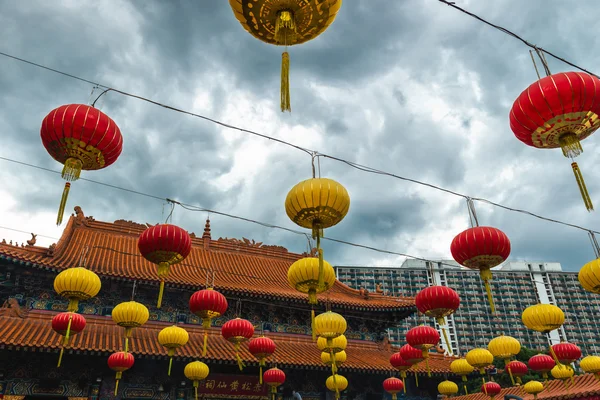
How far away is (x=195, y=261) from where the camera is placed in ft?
47.9

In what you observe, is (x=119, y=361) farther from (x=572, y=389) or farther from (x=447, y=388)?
(x=572, y=389)

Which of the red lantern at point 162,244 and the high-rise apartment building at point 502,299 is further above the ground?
the high-rise apartment building at point 502,299

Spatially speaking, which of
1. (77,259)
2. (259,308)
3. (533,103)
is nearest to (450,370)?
(259,308)

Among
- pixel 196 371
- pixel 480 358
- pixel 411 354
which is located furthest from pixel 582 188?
pixel 196 371

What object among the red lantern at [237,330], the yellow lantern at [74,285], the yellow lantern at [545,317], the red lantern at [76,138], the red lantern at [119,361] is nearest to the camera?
the red lantern at [76,138]

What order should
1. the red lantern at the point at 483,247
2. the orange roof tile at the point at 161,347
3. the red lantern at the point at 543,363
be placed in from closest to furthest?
the red lantern at the point at 483,247, the orange roof tile at the point at 161,347, the red lantern at the point at 543,363

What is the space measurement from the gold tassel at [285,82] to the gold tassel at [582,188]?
10.5 feet

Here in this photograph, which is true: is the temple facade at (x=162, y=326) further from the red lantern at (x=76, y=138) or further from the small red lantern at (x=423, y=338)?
the red lantern at (x=76, y=138)

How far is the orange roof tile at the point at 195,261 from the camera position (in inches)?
448

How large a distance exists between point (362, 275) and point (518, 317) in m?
27.6

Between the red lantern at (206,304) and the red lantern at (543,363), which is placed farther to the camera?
the red lantern at (543,363)

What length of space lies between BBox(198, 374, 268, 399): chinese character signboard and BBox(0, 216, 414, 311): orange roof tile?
2431 mm

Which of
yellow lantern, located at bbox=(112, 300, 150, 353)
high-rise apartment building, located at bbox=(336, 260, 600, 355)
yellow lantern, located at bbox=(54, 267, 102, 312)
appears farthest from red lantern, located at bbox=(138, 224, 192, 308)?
high-rise apartment building, located at bbox=(336, 260, 600, 355)

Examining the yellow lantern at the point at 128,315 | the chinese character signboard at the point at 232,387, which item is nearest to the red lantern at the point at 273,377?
the chinese character signboard at the point at 232,387
